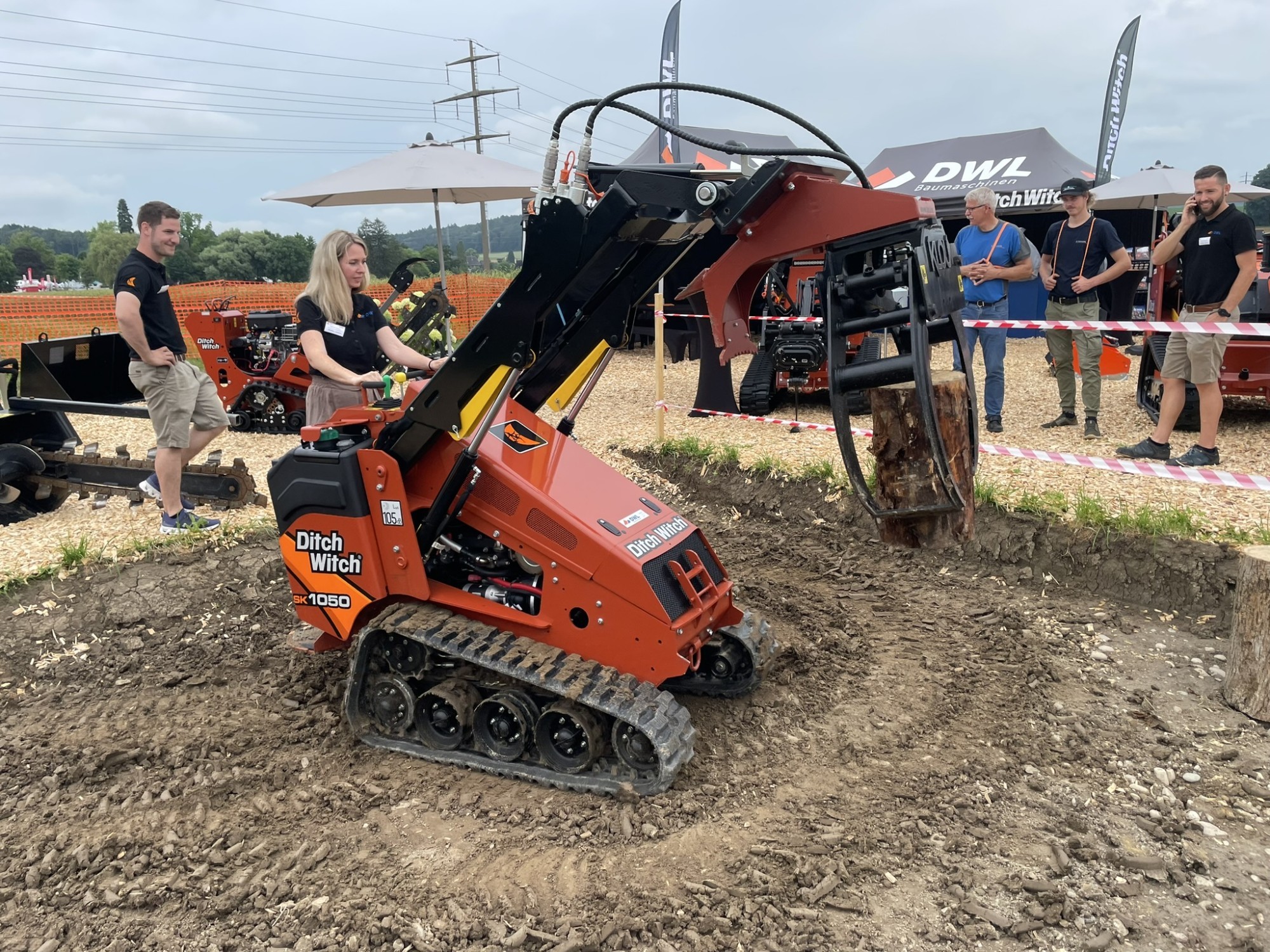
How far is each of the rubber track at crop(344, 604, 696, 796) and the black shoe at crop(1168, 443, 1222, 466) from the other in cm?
495

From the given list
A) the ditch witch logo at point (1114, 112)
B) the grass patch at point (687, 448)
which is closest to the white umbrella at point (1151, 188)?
the ditch witch logo at point (1114, 112)

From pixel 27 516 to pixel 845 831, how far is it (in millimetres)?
6624

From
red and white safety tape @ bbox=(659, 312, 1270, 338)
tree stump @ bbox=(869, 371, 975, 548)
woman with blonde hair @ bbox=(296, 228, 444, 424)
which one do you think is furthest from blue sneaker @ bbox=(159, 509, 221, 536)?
red and white safety tape @ bbox=(659, 312, 1270, 338)

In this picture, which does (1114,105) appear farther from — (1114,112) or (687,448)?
(687,448)

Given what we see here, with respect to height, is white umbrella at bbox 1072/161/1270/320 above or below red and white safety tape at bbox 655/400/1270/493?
above

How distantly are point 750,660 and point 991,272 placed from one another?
5.28m

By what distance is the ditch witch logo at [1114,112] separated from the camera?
18.2 m

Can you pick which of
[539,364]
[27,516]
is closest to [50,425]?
[27,516]

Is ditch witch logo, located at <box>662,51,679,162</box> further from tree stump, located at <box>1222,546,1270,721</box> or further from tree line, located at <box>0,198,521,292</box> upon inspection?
tree stump, located at <box>1222,546,1270,721</box>

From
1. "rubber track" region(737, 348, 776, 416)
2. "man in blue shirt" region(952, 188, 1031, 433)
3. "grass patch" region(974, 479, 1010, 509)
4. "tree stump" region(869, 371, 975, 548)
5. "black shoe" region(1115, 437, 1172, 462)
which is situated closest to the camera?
"tree stump" region(869, 371, 975, 548)

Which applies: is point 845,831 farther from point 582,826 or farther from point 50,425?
point 50,425

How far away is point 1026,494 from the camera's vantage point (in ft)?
19.0

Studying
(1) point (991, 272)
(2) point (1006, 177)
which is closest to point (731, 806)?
(1) point (991, 272)

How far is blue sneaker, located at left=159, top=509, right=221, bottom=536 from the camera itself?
612 centimetres
